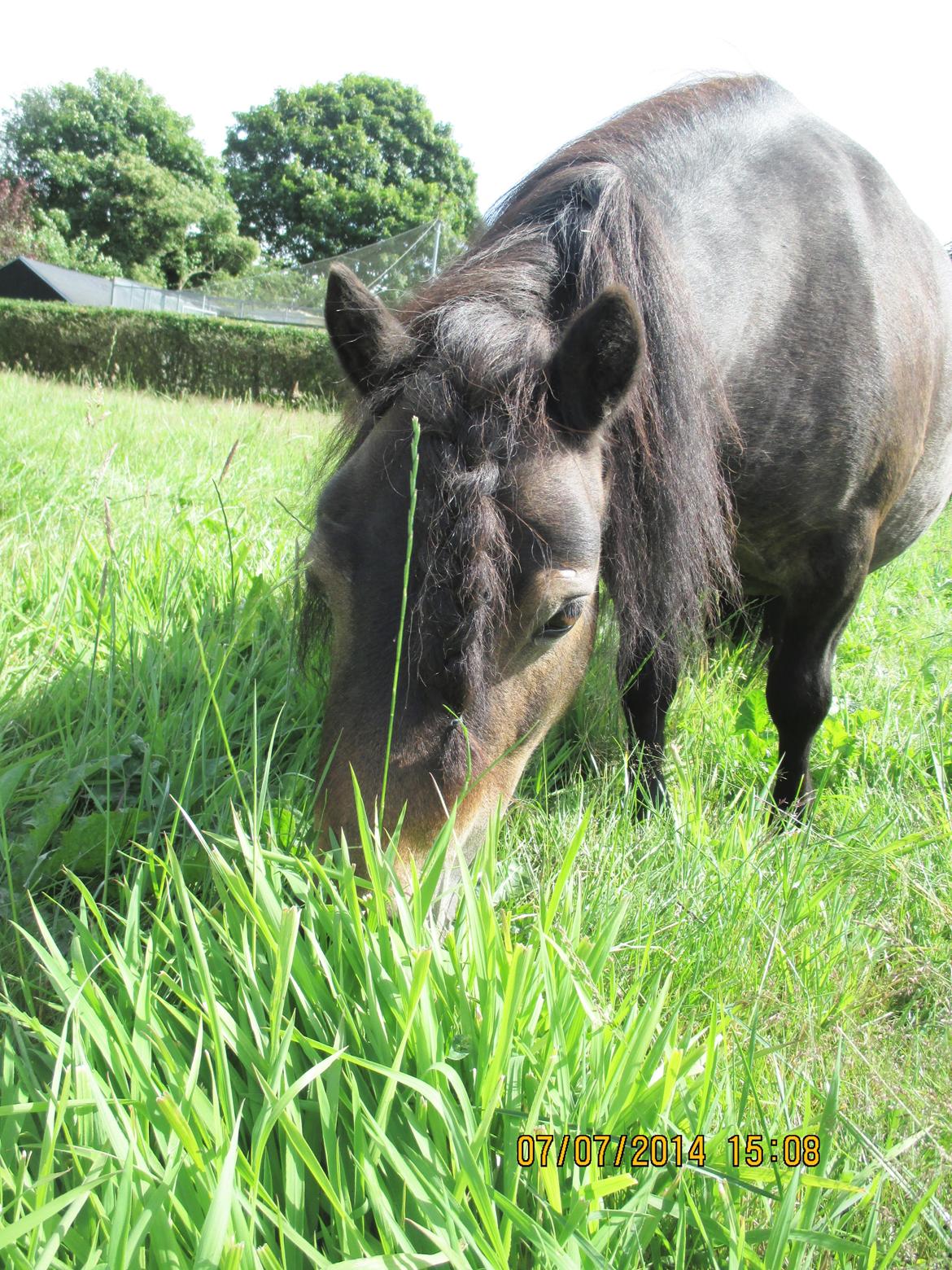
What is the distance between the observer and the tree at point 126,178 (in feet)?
158

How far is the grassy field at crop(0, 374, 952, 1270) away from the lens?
0.98 m

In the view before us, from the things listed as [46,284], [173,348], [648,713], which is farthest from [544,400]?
[46,284]

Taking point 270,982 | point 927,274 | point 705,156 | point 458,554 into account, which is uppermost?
point 705,156

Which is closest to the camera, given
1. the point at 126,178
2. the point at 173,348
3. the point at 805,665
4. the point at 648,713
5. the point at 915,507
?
the point at 805,665

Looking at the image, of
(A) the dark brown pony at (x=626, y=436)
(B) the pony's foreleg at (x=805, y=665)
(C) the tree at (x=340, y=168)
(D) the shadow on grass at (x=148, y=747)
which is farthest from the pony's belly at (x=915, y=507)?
(C) the tree at (x=340, y=168)

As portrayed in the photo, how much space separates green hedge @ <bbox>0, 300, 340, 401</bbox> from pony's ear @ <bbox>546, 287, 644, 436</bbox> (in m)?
14.8

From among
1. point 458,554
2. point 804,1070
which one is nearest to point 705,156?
point 458,554

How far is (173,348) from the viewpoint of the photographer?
17531 millimetres

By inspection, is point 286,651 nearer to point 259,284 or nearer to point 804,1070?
point 804,1070

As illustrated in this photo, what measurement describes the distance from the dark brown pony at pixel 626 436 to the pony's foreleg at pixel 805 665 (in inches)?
0.4

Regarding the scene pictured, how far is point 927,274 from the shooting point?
3.01 metres

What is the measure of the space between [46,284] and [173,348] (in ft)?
66.4

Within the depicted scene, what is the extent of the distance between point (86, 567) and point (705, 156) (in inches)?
100

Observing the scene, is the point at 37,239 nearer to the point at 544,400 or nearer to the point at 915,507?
the point at 915,507
